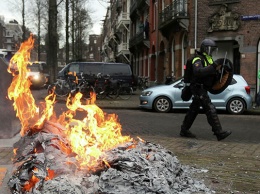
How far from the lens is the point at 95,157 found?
3.77 meters

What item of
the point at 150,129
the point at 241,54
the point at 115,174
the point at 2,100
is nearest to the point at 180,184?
the point at 115,174

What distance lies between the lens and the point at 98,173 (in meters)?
3.61

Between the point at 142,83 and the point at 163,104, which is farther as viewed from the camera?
the point at 142,83

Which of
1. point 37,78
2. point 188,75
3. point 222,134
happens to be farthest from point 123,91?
point 222,134

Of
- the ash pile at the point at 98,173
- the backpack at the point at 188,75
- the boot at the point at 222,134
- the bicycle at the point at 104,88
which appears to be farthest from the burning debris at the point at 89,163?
the bicycle at the point at 104,88

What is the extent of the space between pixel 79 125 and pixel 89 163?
2.70 ft

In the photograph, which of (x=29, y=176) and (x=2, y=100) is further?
A: (x=2, y=100)

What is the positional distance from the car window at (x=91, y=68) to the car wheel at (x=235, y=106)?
10.8 metres

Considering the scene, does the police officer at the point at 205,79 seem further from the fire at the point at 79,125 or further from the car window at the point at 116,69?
the car window at the point at 116,69

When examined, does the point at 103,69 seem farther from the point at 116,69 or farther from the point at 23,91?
the point at 23,91

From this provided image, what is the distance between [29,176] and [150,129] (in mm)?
6252

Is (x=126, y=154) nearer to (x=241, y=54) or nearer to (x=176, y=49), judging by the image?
(x=241, y=54)

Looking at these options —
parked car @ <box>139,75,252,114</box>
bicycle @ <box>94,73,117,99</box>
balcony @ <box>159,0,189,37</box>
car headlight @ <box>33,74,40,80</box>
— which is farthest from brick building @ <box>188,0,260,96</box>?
car headlight @ <box>33,74,40,80</box>

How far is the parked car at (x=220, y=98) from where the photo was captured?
1434 centimetres
